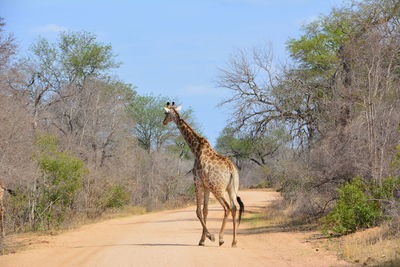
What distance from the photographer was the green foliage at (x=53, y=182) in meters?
19.1

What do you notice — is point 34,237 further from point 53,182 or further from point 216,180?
point 216,180

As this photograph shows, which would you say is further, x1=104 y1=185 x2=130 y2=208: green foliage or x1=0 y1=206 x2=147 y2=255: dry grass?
x1=104 y1=185 x2=130 y2=208: green foliage

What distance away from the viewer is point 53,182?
19.7 m

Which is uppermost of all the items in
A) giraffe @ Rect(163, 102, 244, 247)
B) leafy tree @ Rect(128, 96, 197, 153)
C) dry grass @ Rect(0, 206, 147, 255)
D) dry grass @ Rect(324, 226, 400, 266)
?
leafy tree @ Rect(128, 96, 197, 153)

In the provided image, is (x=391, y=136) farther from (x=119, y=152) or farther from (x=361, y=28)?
(x=119, y=152)

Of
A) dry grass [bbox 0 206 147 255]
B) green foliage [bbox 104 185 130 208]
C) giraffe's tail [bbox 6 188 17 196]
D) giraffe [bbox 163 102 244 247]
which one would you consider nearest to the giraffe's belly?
giraffe [bbox 163 102 244 247]

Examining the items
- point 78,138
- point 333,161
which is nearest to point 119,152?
point 78,138

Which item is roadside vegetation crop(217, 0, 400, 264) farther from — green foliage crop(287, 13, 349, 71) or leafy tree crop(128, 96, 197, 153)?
leafy tree crop(128, 96, 197, 153)

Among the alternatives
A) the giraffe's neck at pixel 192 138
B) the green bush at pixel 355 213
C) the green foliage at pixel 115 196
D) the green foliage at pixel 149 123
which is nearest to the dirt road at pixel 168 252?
the green bush at pixel 355 213

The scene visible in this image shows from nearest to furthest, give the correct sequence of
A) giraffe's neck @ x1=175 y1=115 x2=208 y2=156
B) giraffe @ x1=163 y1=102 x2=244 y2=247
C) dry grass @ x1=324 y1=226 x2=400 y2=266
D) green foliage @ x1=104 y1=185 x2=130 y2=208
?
dry grass @ x1=324 y1=226 x2=400 y2=266 < giraffe @ x1=163 y1=102 x2=244 y2=247 < giraffe's neck @ x1=175 y1=115 x2=208 y2=156 < green foliage @ x1=104 y1=185 x2=130 y2=208

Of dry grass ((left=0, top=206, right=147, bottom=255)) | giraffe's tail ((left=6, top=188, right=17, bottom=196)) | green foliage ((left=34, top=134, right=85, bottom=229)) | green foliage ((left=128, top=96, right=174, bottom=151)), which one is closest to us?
dry grass ((left=0, top=206, right=147, bottom=255))

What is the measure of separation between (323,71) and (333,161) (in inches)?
456

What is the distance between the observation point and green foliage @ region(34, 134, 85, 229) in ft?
62.8

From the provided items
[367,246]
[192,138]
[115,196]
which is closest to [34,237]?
[192,138]
